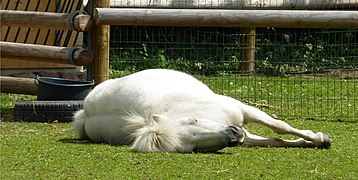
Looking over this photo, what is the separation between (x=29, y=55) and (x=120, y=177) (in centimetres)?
399

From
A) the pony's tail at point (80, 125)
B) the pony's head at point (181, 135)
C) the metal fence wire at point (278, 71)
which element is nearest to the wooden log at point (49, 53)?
the metal fence wire at point (278, 71)

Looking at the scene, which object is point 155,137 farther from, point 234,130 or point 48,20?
point 48,20

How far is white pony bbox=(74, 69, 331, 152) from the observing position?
568 cm

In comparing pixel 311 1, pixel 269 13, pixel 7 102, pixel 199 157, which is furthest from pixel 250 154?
pixel 311 1

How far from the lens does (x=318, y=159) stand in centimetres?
562

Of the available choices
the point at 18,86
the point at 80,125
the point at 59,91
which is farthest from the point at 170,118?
the point at 18,86

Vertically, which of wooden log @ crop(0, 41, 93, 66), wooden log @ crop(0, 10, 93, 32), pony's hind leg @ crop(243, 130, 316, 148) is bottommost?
pony's hind leg @ crop(243, 130, 316, 148)

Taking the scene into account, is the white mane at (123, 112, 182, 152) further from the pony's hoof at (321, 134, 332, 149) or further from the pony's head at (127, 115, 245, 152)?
the pony's hoof at (321, 134, 332, 149)

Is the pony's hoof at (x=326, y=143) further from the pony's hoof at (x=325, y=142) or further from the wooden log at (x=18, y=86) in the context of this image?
the wooden log at (x=18, y=86)

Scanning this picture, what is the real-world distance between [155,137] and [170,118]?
0.66 ft

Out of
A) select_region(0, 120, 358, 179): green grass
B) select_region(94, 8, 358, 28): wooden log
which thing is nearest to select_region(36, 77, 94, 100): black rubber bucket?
select_region(94, 8, 358, 28): wooden log

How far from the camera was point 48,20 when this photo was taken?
28.2 ft

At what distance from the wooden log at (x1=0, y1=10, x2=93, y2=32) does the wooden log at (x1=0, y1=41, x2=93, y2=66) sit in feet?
0.71

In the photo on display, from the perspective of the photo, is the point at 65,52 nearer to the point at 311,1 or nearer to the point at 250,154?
the point at 250,154
